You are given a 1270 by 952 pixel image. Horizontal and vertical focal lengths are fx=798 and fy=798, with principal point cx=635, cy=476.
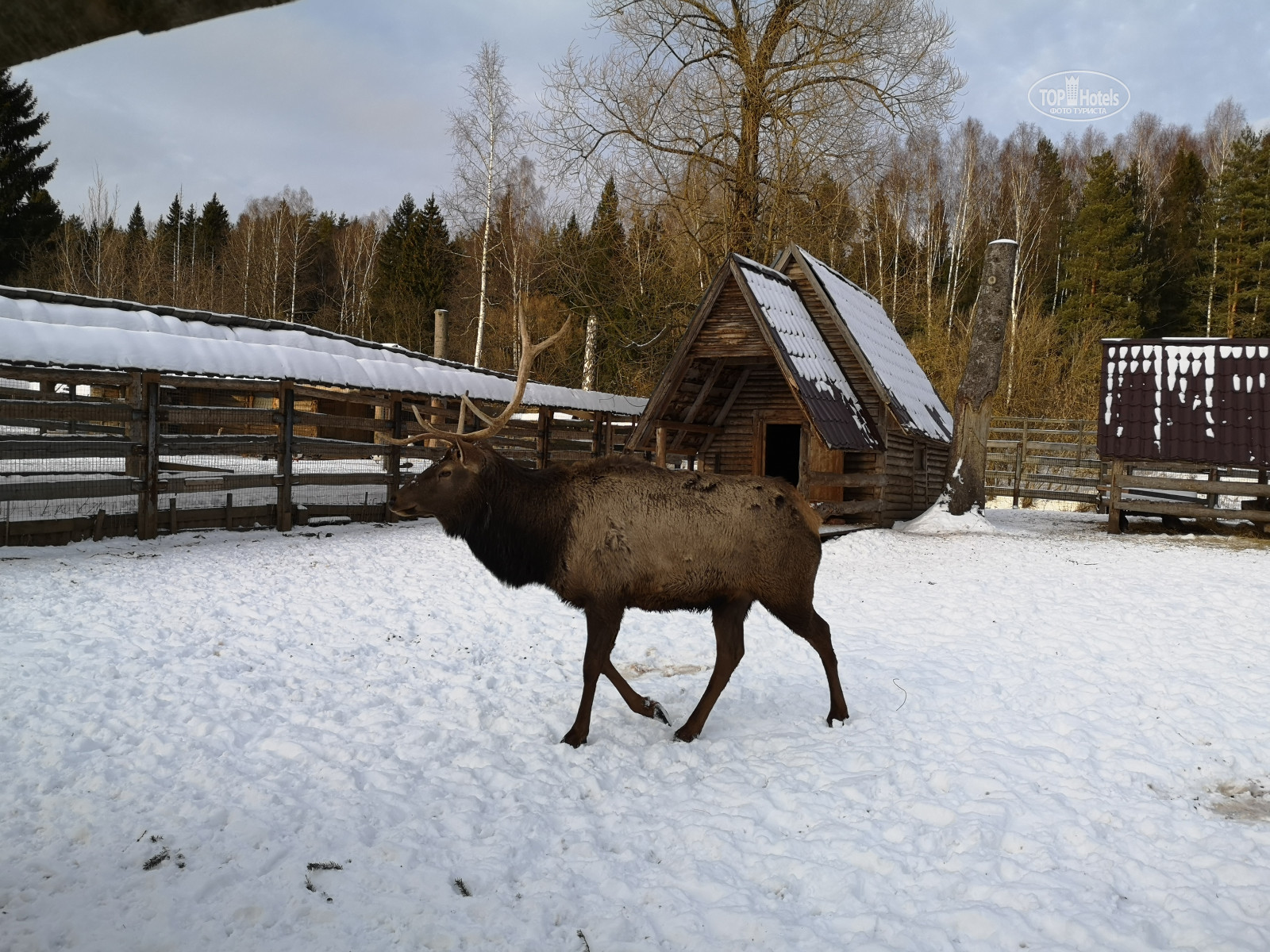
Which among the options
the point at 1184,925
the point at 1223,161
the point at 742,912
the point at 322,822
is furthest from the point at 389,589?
the point at 1223,161

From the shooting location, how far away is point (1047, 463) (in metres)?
23.8

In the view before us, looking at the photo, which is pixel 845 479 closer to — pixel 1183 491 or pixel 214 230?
pixel 1183 491

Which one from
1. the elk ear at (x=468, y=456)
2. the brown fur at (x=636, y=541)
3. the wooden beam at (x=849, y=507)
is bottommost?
the wooden beam at (x=849, y=507)

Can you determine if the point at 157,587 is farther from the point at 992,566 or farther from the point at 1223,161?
the point at 1223,161

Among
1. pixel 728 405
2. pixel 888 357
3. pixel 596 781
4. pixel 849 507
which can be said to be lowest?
pixel 596 781

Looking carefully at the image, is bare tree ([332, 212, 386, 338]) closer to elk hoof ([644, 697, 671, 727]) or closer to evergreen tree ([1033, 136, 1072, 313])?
evergreen tree ([1033, 136, 1072, 313])

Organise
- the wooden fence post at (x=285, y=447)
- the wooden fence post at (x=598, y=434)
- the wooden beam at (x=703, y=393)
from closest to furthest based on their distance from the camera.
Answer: the wooden fence post at (x=285, y=447) < the wooden beam at (x=703, y=393) < the wooden fence post at (x=598, y=434)

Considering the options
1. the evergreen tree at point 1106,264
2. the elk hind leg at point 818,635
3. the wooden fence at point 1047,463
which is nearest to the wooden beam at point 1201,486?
the wooden fence at point 1047,463

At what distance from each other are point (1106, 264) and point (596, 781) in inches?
1596

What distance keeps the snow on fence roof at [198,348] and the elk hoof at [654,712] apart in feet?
27.3

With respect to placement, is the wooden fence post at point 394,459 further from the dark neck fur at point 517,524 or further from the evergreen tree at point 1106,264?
the evergreen tree at point 1106,264

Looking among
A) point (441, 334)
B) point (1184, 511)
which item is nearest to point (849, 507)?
point (1184, 511)

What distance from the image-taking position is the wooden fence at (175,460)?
31.3 feet

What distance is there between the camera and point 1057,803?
432cm
